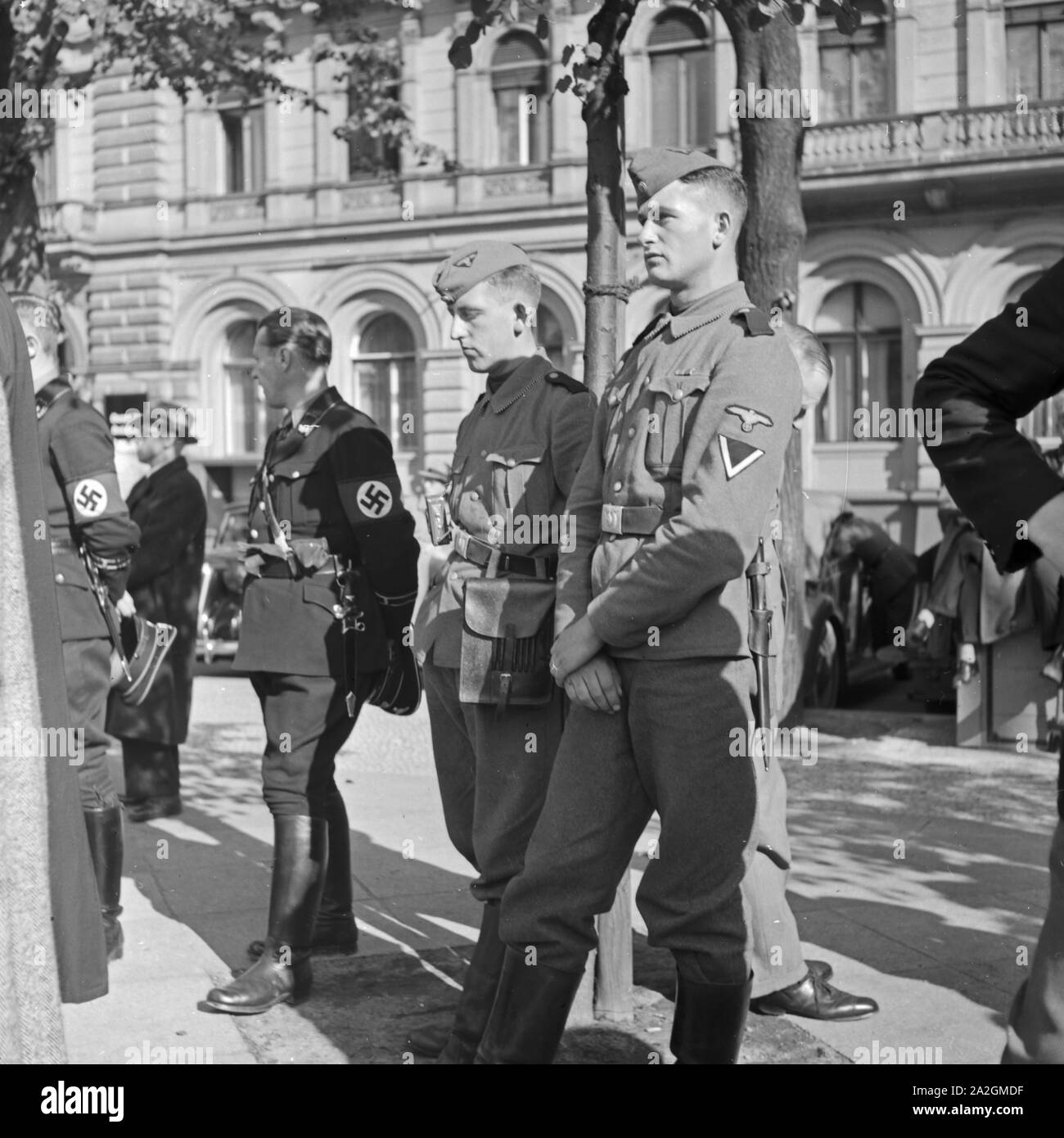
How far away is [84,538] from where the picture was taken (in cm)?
538

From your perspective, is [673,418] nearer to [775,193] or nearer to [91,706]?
[91,706]

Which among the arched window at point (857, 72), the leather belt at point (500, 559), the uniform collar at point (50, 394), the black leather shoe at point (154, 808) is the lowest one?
the black leather shoe at point (154, 808)

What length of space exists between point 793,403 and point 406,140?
16276mm

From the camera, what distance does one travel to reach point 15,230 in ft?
39.7

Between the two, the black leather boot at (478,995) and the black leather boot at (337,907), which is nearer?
the black leather boot at (478,995)

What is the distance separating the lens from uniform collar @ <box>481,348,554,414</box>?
4261 millimetres

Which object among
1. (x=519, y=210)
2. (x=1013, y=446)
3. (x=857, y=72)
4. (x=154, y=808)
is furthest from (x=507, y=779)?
(x=519, y=210)

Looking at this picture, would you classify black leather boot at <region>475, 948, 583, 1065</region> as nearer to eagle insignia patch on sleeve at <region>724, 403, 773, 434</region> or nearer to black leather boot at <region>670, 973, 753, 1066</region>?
black leather boot at <region>670, 973, 753, 1066</region>

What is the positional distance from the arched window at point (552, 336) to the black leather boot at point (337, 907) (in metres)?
21.6

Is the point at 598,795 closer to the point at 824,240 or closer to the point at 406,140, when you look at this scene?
the point at 406,140

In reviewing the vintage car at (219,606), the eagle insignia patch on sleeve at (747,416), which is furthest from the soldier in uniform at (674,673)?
the vintage car at (219,606)

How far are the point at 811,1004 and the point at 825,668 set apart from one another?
280 inches

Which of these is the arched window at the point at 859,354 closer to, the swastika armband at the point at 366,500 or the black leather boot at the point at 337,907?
the black leather boot at the point at 337,907

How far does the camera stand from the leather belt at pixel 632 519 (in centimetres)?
355
